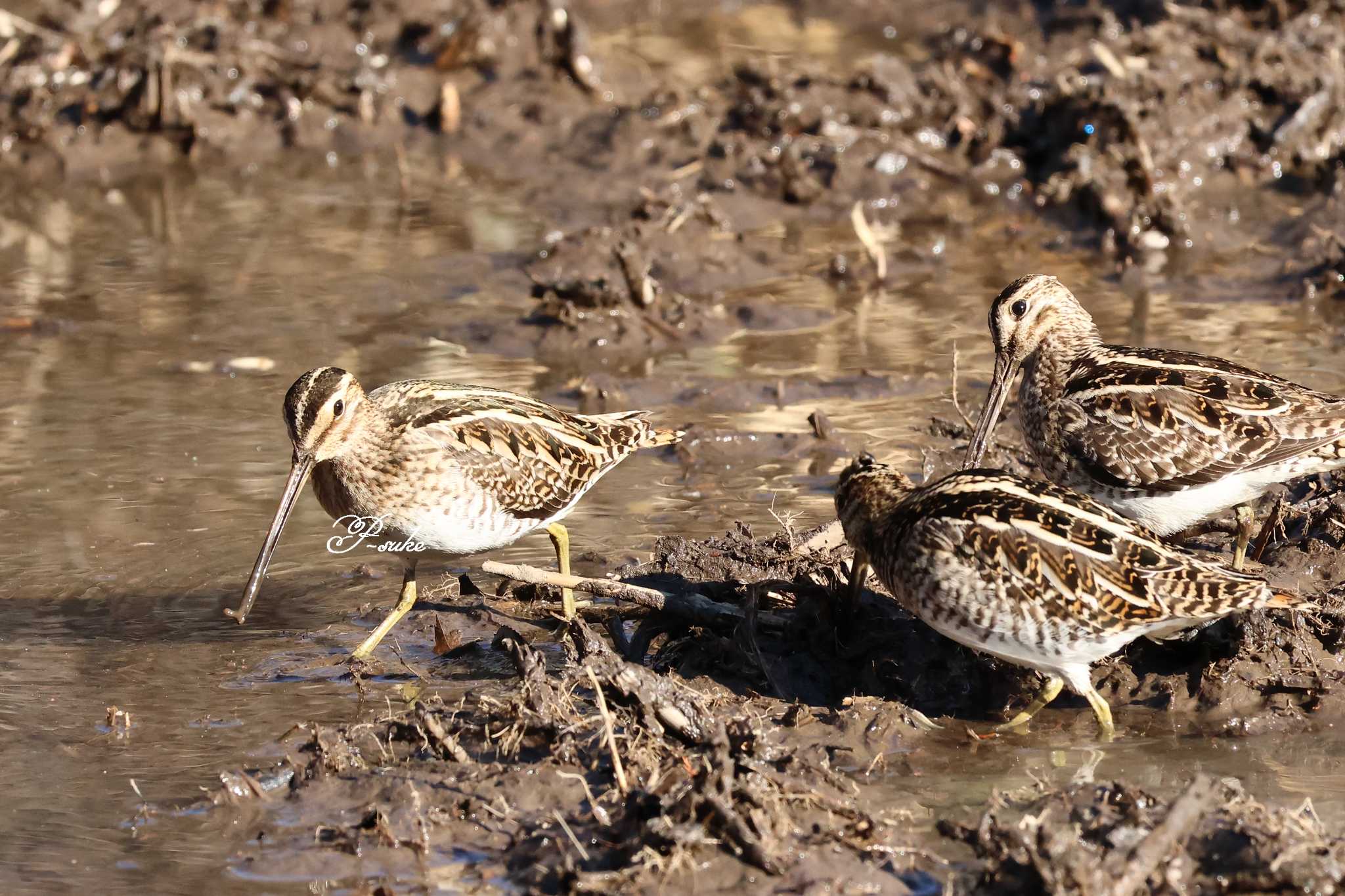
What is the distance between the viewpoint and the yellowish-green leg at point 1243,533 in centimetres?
705

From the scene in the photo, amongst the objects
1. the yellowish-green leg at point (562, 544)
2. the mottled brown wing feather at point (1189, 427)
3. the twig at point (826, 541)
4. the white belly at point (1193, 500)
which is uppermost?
the mottled brown wing feather at point (1189, 427)

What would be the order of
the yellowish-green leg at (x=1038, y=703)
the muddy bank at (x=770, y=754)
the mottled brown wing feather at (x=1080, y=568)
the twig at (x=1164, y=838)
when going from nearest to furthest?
1. the twig at (x=1164, y=838)
2. the muddy bank at (x=770, y=754)
3. the mottled brown wing feather at (x=1080, y=568)
4. the yellowish-green leg at (x=1038, y=703)

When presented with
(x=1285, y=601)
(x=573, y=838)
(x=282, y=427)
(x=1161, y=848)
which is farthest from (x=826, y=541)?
(x=282, y=427)

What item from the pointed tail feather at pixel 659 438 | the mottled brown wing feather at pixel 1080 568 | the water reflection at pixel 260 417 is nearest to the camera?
the mottled brown wing feather at pixel 1080 568

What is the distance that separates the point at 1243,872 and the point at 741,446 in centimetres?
435

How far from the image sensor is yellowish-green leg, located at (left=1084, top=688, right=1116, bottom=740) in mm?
→ 6199

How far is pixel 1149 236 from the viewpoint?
1168cm

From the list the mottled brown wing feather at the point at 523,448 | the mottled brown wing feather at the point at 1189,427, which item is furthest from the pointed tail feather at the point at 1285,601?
the mottled brown wing feather at the point at 523,448

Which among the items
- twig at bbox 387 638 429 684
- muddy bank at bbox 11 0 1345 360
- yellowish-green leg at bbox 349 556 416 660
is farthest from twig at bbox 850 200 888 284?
twig at bbox 387 638 429 684

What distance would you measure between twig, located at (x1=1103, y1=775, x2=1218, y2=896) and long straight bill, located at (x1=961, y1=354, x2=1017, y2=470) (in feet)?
8.50

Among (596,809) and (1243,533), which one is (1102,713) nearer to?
(1243,533)

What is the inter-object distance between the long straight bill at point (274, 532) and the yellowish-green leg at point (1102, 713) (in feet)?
10.1

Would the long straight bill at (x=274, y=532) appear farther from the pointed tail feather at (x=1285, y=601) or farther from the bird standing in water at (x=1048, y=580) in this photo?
the pointed tail feather at (x=1285, y=601)

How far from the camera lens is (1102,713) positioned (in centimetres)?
621
